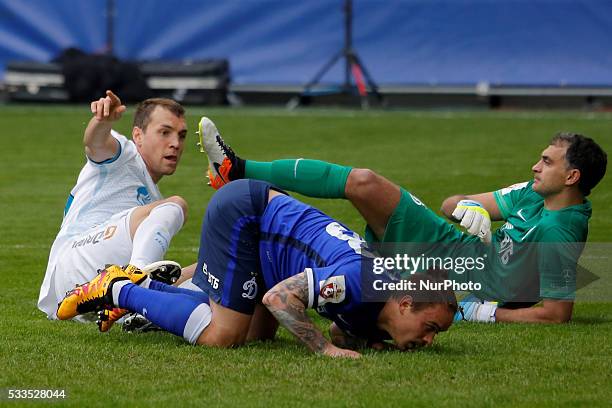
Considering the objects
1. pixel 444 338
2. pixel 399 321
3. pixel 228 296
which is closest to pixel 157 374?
pixel 228 296

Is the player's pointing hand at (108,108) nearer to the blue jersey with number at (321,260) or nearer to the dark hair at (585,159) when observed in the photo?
the blue jersey with number at (321,260)

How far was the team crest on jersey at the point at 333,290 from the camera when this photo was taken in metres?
5.25

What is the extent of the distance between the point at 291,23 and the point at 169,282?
59.8 feet

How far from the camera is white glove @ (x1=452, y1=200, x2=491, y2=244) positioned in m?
6.45

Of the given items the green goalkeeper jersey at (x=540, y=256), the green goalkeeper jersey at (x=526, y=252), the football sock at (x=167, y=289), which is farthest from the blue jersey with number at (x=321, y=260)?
the green goalkeeper jersey at (x=540, y=256)

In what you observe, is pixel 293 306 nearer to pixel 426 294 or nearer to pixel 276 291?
pixel 276 291

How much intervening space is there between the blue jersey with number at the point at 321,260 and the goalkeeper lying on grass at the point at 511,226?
2.05ft

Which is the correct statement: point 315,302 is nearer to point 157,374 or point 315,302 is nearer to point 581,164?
point 157,374

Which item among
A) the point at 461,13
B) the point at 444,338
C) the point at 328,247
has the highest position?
the point at 461,13

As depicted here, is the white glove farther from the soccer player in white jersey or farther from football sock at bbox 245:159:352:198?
the soccer player in white jersey

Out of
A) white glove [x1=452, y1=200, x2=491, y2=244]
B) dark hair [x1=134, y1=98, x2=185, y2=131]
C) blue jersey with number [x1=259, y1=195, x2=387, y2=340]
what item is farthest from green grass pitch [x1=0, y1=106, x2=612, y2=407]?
dark hair [x1=134, y1=98, x2=185, y2=131]

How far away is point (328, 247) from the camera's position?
5.52m

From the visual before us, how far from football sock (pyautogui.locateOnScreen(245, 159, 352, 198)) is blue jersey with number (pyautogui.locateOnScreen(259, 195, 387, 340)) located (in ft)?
1.50

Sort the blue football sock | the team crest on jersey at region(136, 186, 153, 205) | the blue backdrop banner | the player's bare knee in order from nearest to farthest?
the blue football sock → the player's bare knee → the team crest on jersey at region(136, 186, 153, 205) → the blue backdrop banner
